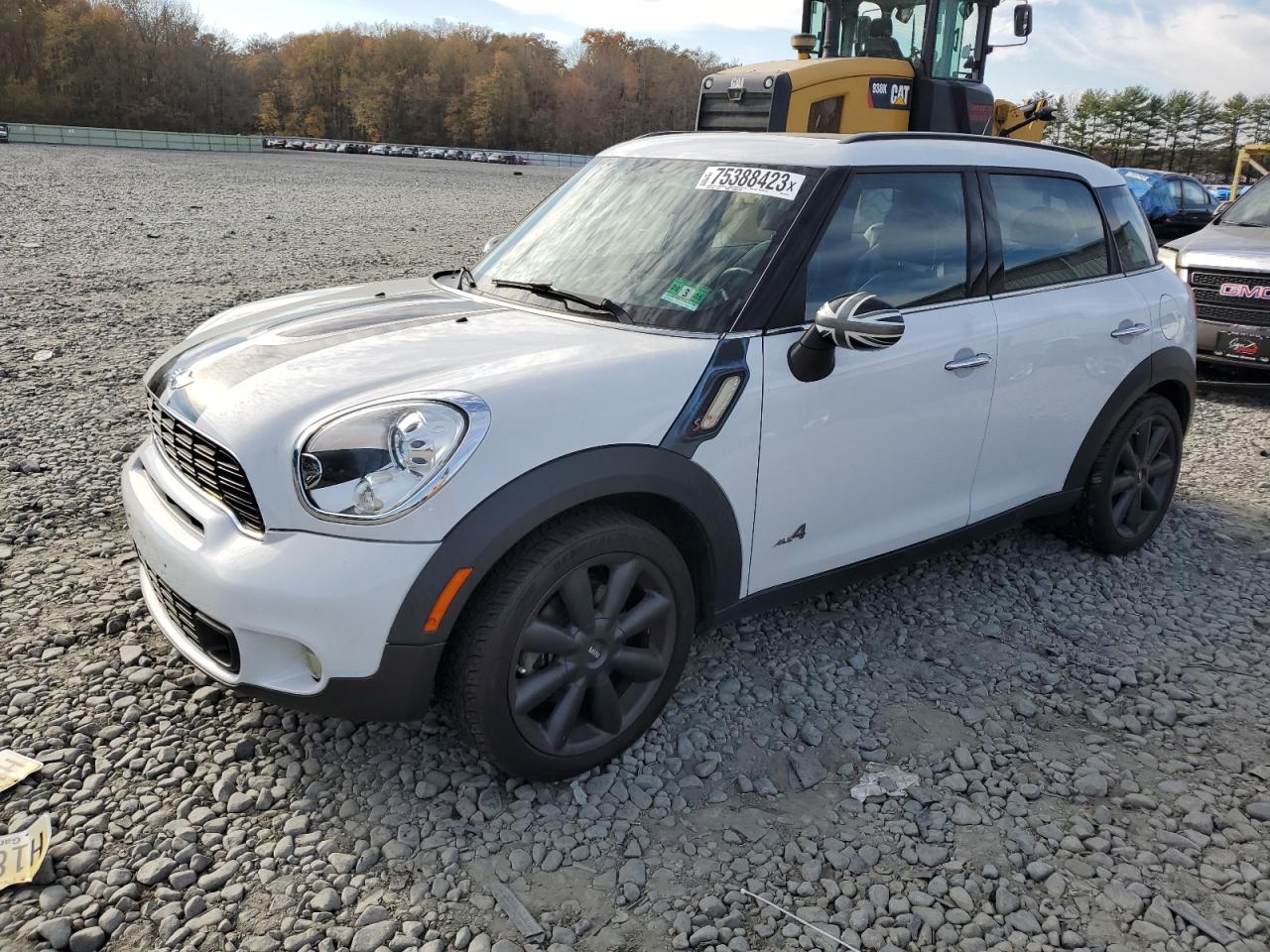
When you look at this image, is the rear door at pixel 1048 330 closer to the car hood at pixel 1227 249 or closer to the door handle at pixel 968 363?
the door handle at pixel 968 363

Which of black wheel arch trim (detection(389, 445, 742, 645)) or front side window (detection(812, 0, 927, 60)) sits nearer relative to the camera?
black wheel arch trim (detection(389, 445, 742, 645))

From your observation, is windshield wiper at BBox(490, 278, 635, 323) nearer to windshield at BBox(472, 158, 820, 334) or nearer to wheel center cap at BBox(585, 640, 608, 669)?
windshield at BBox(472, 158, 820, 334)

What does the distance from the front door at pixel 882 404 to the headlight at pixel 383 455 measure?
0.94 metres

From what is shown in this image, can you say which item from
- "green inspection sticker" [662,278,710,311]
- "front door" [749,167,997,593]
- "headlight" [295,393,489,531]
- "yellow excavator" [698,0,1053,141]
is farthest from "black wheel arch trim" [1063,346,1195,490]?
"yellow excavator" [698,0,1053,141]

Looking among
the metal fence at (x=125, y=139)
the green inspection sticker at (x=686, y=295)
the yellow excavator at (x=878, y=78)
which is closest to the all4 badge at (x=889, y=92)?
the yellow excavator at (x=878, y=78)

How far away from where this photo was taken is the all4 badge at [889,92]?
30.2 ft

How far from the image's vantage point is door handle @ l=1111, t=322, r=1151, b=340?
13.2 feet

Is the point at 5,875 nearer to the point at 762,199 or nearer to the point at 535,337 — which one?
the point at 535,337

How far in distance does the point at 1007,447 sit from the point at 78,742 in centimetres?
328

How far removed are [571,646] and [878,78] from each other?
8.16 metres

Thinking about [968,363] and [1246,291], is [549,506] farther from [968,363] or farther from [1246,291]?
[1246,291]

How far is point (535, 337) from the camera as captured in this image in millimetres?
2887

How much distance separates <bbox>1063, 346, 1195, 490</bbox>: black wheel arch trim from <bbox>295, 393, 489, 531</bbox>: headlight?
280cm

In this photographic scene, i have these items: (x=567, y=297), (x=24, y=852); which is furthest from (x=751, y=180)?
(x=24, y=852)
